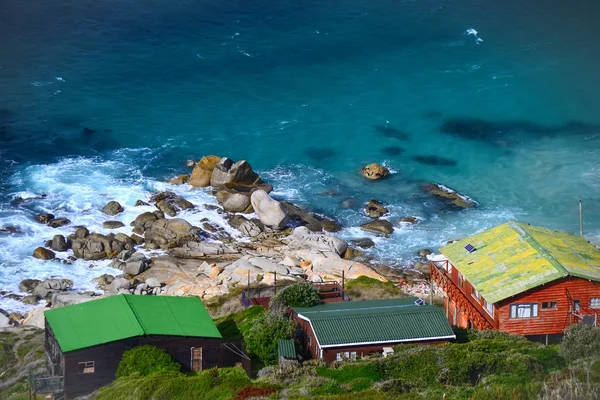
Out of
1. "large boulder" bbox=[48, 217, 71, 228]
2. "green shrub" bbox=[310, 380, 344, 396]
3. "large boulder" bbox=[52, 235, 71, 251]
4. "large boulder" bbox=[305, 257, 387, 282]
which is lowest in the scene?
"green shrub" bbox=[310, 380, 344, 396]

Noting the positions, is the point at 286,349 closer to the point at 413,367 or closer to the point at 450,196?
the point at 413,367

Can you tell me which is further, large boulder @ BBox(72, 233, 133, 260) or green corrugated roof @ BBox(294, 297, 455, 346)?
large boulder @ BBox(72, 233, 133, 260)

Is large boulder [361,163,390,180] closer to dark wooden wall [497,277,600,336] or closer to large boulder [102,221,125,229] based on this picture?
large boulder [102,221,125,229]

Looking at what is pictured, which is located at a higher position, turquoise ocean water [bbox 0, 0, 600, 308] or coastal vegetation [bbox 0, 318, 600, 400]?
turquoise ocean water [bbox 0, 0, 600, 308]

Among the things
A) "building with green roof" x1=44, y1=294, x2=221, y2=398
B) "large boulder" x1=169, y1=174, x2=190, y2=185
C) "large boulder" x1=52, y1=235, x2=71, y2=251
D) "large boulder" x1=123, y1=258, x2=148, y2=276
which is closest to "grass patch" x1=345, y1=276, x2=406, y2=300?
"building with green roof" x1=44, y1=294, x2=221, y2=398

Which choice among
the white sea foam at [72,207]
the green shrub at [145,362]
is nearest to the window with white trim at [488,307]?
the green shrub at [145,362]

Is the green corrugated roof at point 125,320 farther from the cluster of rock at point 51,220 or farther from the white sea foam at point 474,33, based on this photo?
the white sea foam at point 474,33

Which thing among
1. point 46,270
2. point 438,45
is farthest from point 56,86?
point 438,45
